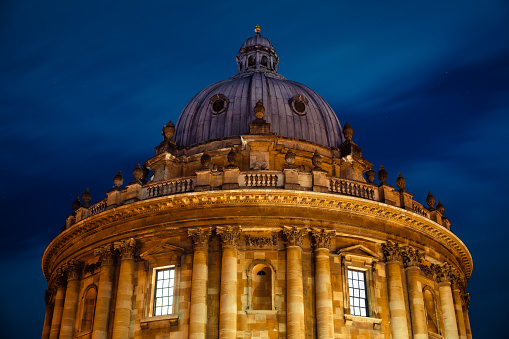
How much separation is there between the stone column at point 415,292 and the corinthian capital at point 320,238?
4.63 meters

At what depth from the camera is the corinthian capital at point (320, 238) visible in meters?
32.4

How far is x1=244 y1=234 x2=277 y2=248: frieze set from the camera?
3242cm

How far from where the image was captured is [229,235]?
32.1 m

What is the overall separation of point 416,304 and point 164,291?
12.7m

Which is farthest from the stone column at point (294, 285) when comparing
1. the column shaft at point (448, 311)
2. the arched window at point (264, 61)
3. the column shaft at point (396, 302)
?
the arched window at point (264, 61)

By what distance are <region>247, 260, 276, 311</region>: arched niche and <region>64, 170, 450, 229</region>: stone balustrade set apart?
3960 millimetres

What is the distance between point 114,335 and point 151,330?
6.03 feet

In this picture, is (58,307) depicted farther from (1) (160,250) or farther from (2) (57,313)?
(1) (160,250)

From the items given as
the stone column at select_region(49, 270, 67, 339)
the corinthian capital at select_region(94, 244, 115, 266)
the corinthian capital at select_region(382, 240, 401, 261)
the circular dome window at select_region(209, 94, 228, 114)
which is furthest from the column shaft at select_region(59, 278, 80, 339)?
the corinthian capital at select_region(382, 240, 401, 261)

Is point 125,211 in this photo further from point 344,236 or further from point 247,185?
point 344,236

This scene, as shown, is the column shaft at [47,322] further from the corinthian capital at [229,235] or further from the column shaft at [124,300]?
the corinthian capital at [229,235]

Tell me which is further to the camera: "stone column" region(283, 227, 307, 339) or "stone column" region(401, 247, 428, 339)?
"stone column" region(401, 247, 428, 339)

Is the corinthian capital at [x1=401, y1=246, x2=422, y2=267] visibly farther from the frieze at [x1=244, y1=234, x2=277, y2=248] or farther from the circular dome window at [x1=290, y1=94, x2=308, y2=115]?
the circular dome window at [x1=290, y1=94, x2=308, y2=115]

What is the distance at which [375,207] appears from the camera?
34.0m
